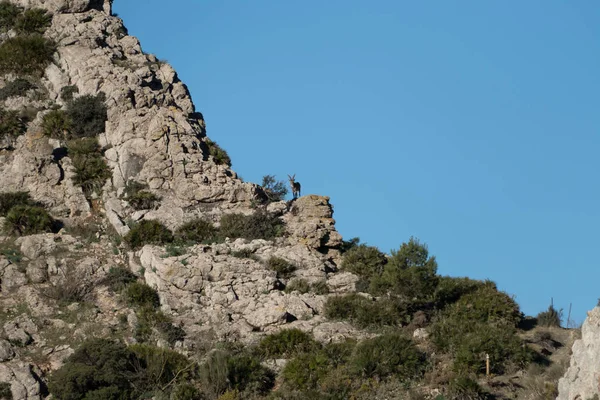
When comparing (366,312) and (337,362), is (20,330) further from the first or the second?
(366,312)

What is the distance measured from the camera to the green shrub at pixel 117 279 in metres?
39.6

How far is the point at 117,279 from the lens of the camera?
130 feet

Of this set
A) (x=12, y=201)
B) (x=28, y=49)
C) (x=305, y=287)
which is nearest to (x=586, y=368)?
(x=305, y=287)

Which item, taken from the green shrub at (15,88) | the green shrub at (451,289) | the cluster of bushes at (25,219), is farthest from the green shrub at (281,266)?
the green shrub at (15,88)

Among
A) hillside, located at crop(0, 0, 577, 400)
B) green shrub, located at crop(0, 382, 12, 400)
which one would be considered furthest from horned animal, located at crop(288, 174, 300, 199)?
green shrub, located at crop(0, 382, 12, 400)

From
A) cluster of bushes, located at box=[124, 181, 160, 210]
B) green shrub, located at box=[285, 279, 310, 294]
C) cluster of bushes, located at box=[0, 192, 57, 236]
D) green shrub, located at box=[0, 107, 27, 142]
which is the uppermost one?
green shrub, located at box=[0, 107, 27, 142]

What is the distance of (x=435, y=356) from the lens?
120ft

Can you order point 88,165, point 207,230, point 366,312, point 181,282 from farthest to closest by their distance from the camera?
point 88,165
point 207,230
point 181,282
point 366,312

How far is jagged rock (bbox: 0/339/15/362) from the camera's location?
1378 inches

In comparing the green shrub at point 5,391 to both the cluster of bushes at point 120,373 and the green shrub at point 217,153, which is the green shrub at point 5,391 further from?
the green shrub at point 217,153

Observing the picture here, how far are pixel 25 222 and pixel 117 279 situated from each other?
529cm

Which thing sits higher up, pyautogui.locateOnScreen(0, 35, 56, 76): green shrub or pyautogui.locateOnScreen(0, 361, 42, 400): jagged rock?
pyautogui.locateOnScreen(0, 35, 56, 76): green shrub

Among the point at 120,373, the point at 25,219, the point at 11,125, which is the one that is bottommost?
the point at 120,373

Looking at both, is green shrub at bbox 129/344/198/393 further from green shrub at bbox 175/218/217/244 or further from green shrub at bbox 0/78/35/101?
green shrub at bbox 0/78/35/101
